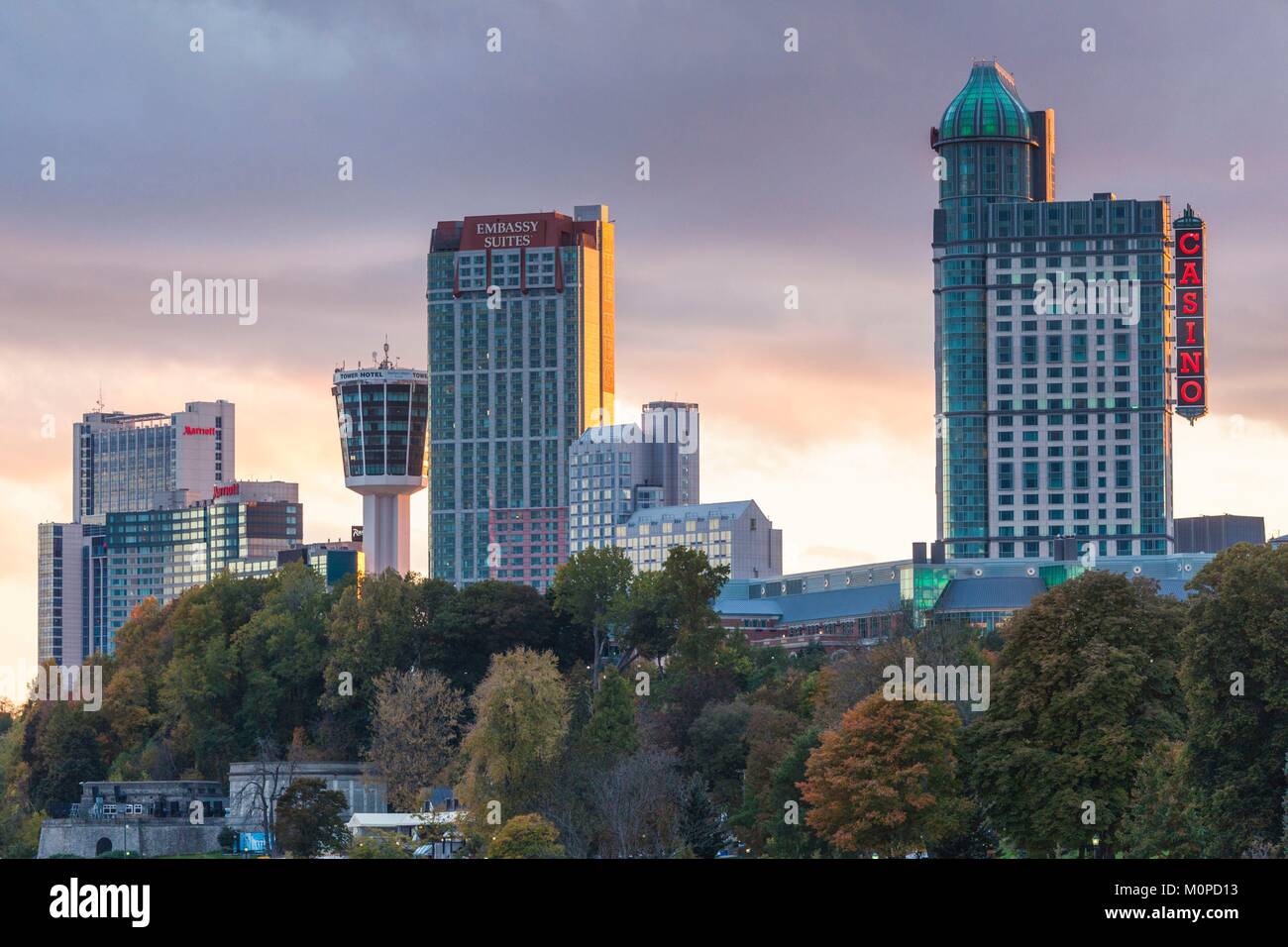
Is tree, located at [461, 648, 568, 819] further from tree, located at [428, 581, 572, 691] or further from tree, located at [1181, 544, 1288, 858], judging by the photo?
tree, located at [1181, 544, 1288, 858]

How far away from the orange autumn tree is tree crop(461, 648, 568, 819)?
68.3 feet

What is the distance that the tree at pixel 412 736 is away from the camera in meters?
112

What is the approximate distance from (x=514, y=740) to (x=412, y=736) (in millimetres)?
15662

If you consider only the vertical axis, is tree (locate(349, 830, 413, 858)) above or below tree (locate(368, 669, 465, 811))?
below

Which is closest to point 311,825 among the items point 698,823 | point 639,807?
point 639,807

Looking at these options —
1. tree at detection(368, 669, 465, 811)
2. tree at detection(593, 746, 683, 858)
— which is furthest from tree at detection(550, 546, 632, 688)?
tree at detection(593, 746, 683, 858)

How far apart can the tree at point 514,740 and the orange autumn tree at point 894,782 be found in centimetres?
2082

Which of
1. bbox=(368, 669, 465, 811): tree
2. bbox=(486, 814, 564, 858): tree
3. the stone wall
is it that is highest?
bbox=(368, 669, 465, 811): tree

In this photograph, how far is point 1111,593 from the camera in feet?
249

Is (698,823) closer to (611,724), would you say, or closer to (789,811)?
(789,811)

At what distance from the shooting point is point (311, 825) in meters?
104

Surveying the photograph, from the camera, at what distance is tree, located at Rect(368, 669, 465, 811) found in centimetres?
11194

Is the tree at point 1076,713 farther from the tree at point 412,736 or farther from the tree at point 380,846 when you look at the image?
the tree at point 412,736
